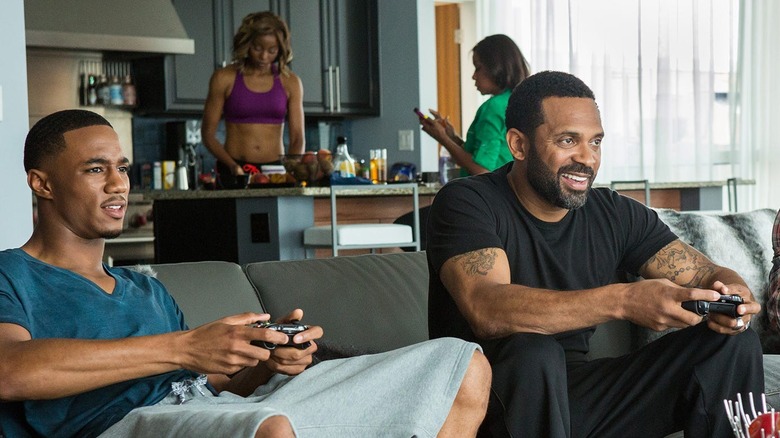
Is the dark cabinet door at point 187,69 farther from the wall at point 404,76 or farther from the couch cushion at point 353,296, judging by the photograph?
the couch cushion at point 353,296

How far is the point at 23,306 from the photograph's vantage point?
64.4 inches

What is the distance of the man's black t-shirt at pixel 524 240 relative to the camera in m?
2.20

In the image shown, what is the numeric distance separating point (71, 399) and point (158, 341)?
210 millimetres

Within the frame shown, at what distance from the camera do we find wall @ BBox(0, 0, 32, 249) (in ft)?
10.2

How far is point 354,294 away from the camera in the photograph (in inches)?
102

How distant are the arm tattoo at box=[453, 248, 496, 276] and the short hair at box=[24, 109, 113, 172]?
780 millimetres

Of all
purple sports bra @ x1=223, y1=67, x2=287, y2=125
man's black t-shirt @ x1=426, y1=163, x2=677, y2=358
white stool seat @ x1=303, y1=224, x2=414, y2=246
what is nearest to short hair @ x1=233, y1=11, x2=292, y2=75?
purple sports bra @ x1=223, y1=67, x2=287, y2=125

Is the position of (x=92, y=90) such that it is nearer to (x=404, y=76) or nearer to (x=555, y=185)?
(x=404, y=76)

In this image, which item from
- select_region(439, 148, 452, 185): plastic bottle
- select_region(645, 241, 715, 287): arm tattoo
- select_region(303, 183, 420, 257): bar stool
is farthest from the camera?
select_region(439, 148, 452, 185): plastic bottle

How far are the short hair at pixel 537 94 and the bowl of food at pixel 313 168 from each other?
7.71 feet

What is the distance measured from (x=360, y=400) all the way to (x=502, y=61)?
2912mm

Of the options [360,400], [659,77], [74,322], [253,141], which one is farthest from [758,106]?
[74,322]

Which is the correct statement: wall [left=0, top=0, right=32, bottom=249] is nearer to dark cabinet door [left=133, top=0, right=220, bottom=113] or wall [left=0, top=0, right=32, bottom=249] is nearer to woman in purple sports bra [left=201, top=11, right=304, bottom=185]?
woman in purple sports bra [left=201, top=11, right=304, bottom=185]

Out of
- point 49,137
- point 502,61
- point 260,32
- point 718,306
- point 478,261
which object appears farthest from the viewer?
point 260,32
